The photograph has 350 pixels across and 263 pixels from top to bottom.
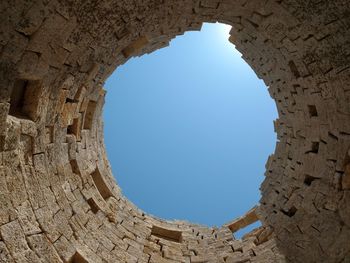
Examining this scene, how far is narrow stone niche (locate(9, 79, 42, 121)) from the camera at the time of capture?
4035 millimetres

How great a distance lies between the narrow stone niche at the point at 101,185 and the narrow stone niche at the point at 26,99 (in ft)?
10.7

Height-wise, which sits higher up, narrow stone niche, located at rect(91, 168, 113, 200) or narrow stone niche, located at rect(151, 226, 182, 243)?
narrow stone niche, located at rect(91, 168, 113, 200)

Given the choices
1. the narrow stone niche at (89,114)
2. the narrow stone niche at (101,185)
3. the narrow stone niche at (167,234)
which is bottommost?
the narrow stone niche at (167,234)

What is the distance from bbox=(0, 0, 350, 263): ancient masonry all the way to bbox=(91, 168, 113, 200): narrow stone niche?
1.2 inches

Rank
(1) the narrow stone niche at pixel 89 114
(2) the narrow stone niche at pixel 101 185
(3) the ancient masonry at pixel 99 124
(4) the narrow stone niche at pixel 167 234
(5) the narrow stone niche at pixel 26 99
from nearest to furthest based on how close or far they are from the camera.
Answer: (3) the ancient masonry at pixel 99 124
(5) the narrow stone niche at pixel 26 99
(1) the narrow stone niche at pixel 89 114
(2) the narrow stone niche at pixel 101 185
(4) the narrow stone niche at pixel 167 234

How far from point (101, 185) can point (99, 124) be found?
5.93 feet

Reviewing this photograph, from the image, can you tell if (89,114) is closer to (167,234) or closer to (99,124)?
(99,124)

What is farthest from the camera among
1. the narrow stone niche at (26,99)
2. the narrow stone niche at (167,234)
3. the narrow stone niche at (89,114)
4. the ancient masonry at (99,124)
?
the narrow stone niche at (167,234)

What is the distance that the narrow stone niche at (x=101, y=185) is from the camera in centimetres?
716

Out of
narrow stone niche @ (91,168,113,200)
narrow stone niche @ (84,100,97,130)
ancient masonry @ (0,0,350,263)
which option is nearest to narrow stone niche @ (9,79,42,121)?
ancient masonry @ (0,0,350,263)

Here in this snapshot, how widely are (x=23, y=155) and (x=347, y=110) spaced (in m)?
5.54

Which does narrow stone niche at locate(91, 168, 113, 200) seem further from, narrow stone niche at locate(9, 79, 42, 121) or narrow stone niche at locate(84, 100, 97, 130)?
narrow stone niche at locate(9, 79, 42, 121)

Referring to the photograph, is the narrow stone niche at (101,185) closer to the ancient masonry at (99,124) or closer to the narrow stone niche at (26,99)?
the ancient masonry at (99,124)

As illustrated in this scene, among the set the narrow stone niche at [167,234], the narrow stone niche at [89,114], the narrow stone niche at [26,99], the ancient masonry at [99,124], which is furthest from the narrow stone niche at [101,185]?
the narrow stone niche at [26,99]
